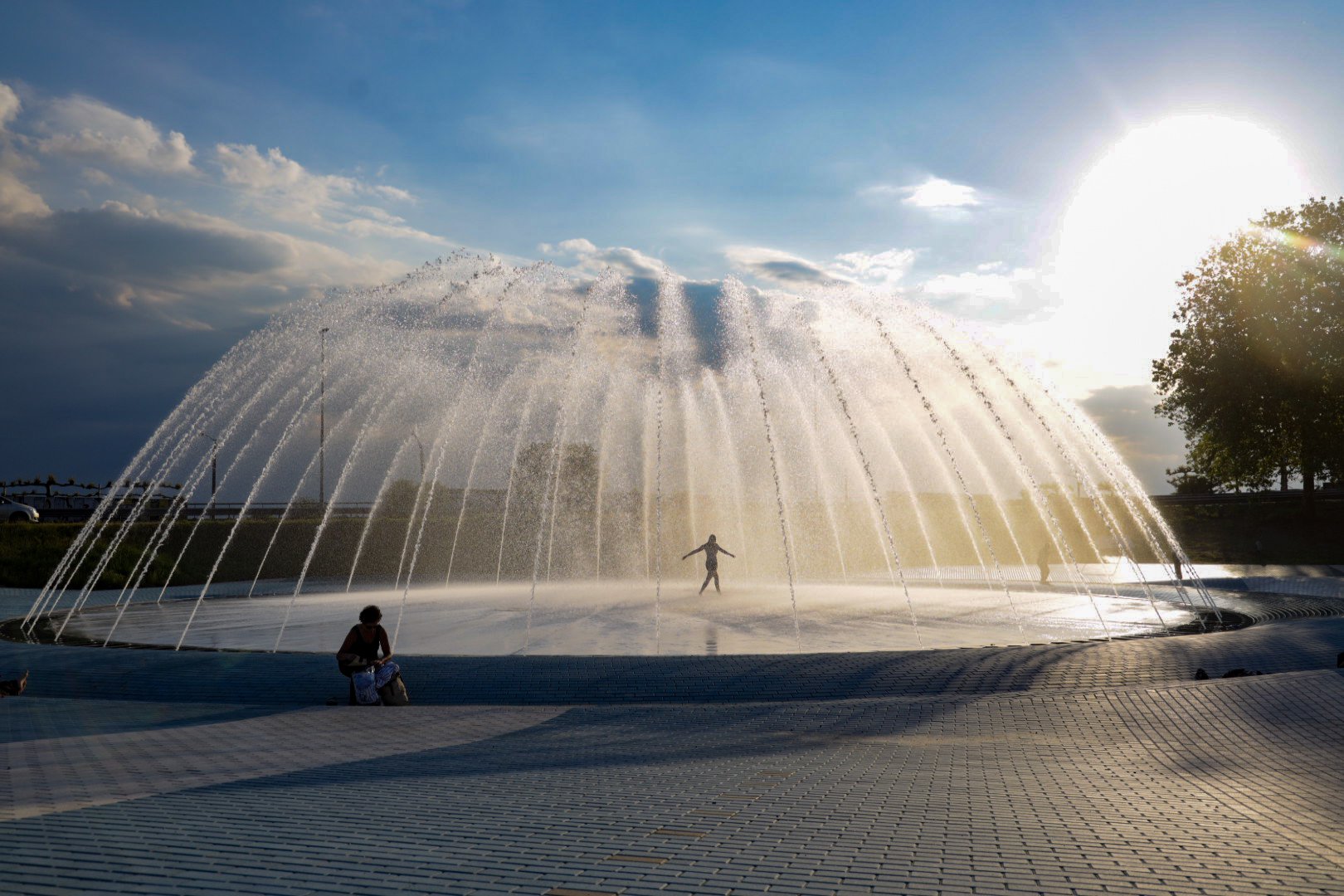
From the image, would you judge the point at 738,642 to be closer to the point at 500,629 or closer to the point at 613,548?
the point at 500,629

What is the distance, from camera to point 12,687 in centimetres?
1079

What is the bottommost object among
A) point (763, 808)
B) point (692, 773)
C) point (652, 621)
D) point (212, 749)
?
point (763, 808)

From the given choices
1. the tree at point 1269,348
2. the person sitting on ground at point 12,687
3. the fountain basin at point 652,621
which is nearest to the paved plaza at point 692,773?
the person sitting on ground at point 12,687

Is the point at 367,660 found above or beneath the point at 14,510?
beneath

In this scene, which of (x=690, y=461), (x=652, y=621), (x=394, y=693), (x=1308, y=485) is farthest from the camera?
(x=1308, y=485)

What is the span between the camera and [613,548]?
35.8m

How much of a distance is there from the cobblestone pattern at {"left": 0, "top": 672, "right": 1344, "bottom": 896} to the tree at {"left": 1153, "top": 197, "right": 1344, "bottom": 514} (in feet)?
123

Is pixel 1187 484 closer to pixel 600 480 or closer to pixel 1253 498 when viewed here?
pixel 1253 498

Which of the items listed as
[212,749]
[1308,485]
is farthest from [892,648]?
[1308,485]

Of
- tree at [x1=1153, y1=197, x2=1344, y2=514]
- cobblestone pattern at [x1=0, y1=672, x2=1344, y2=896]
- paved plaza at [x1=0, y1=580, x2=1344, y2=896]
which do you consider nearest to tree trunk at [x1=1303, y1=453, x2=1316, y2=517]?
tree at [x1=1153, y1=197, x2=1344, y2=514]

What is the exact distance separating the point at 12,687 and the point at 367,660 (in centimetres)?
410

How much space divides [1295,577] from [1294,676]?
72.1 feet

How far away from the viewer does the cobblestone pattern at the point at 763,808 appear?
4695 millimetres

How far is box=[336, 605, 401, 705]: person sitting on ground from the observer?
33.0 feet
